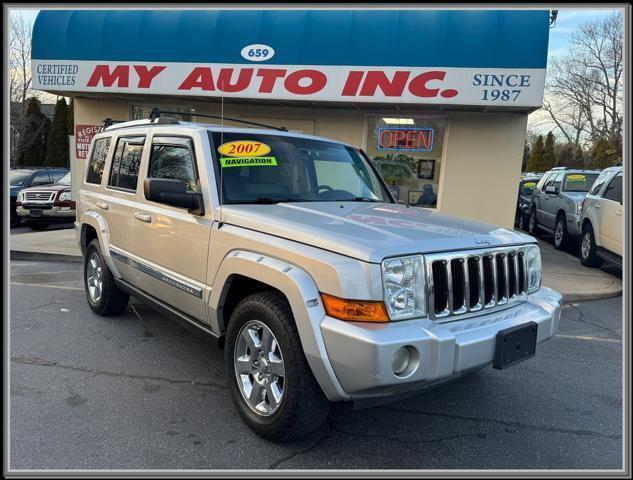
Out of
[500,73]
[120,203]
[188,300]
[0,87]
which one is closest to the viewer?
[188,300]

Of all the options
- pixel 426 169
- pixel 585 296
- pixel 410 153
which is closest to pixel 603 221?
pixel 585 296

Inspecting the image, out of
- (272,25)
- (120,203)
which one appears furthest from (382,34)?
(120,203)

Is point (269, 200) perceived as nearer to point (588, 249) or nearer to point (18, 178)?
point (588, 249)

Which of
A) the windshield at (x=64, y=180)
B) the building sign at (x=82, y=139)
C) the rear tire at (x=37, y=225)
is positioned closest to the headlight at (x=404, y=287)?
the building sign at (x=82, y=139)

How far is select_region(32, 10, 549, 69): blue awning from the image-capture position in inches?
336

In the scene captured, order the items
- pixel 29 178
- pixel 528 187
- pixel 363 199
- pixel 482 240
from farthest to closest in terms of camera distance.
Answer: pixel 528 187 → pixel 29 178 → pixel 363 199 → pixel 482 240

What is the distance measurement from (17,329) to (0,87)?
2.39 meters

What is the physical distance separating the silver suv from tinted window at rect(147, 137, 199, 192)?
31.0 feet

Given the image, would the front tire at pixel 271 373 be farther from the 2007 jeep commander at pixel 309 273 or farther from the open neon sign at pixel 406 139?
the open neon sign at pixel 406 139

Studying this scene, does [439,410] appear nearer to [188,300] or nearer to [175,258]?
[188,300]

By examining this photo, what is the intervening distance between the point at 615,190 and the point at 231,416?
852 cm

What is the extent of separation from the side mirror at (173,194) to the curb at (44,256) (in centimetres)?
637

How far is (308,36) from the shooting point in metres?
9.18

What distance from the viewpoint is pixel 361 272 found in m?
2.57
